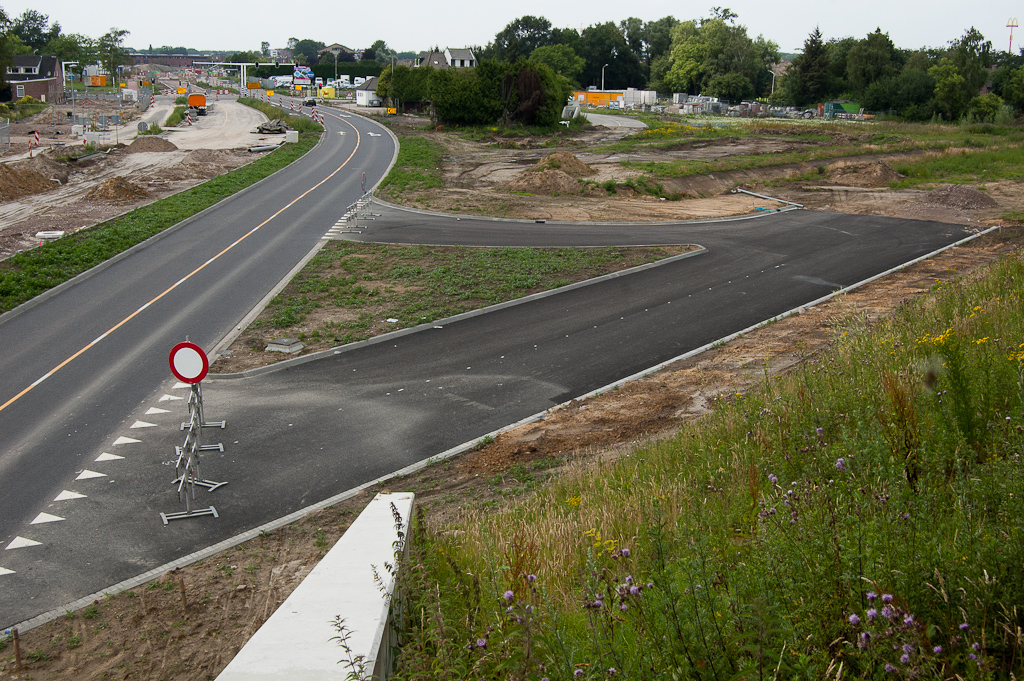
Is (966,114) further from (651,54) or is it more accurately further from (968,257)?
(651,54)

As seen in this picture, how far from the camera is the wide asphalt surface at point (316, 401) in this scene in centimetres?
1069

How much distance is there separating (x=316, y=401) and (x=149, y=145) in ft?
163

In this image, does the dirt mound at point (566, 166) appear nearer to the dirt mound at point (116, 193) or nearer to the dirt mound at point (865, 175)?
the dirt mound at point (865, 175)

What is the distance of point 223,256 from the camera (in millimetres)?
26875

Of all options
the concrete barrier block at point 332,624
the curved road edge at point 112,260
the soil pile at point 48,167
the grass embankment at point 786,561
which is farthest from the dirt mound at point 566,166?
the concrete barrier block at point 332,624

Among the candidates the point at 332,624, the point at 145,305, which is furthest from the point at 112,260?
the point at 332,624

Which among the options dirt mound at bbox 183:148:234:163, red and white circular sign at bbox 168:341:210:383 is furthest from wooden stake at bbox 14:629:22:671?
dirt mound at bbox 183:148:234:163

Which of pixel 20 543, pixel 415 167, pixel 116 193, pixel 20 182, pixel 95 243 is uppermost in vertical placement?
pixel 415 167

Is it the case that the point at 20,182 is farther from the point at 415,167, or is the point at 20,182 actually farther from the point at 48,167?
the point at 415,167

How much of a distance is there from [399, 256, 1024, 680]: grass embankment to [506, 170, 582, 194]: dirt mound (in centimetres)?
3343

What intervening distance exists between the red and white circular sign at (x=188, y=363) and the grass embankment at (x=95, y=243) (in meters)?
12.6

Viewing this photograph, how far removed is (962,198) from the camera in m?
38.0

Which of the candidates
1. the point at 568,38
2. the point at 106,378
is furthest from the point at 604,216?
the point at 568,38

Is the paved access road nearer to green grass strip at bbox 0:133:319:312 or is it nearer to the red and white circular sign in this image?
green grass strip at bbox 0:133:319:312
